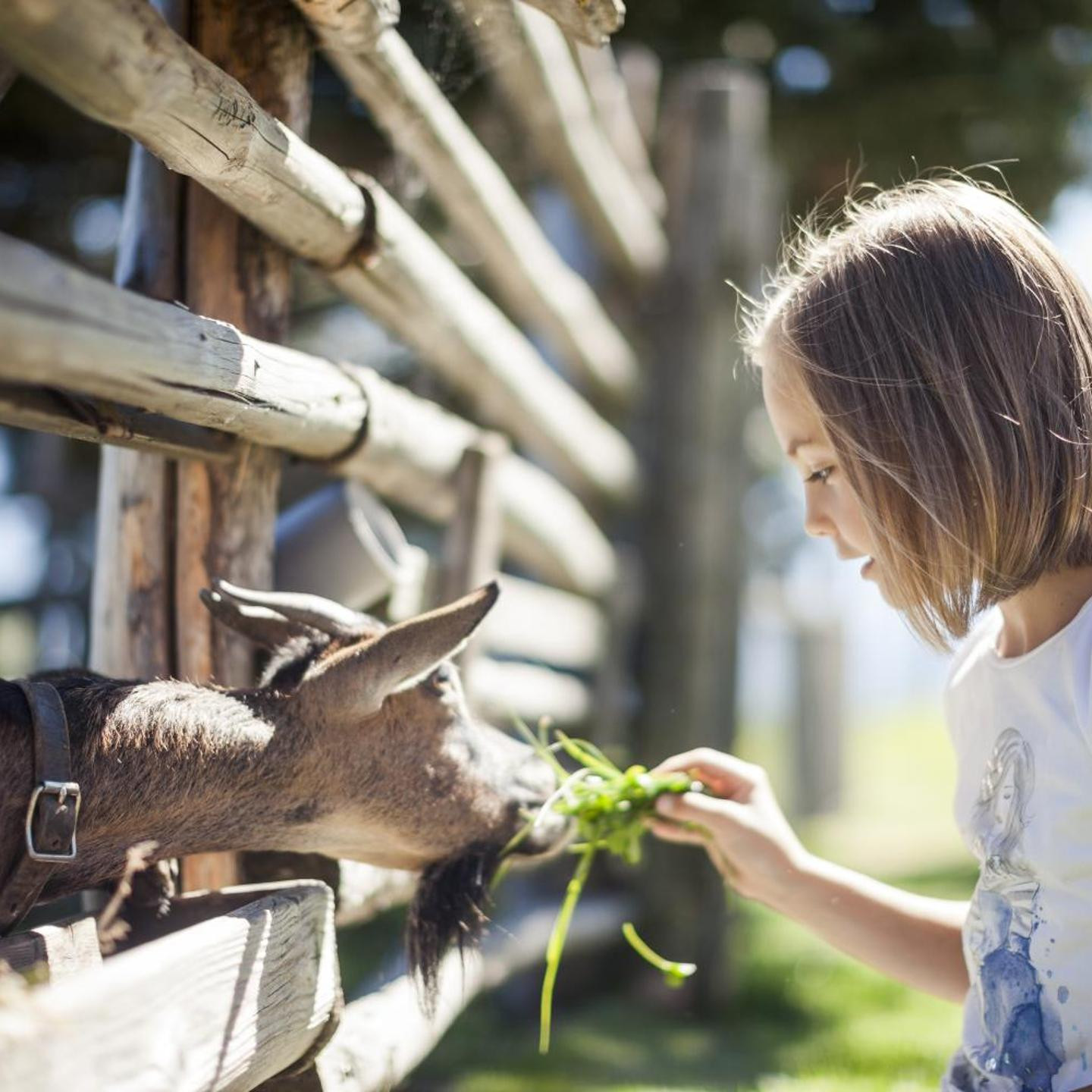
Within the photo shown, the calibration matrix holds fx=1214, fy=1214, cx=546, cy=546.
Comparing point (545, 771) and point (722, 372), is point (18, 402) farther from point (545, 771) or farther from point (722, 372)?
point (722, 372)

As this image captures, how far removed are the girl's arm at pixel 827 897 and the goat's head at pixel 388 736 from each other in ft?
0.85

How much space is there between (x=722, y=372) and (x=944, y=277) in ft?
11.1

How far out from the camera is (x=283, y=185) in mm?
1803

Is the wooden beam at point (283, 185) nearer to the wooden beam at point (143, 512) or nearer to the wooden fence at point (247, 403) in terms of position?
the wooden fence at point (247, 403)

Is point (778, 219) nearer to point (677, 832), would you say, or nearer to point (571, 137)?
point (571, 137)

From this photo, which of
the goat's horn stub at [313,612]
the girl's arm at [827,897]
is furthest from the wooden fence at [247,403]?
the girl's arm at [827,897]

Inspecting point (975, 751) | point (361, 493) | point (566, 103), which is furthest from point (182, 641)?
point (566, 103)

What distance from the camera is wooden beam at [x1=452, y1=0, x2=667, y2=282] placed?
3.81 meters

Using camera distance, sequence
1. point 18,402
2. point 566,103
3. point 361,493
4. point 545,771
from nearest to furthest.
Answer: point 18,402, point 545,771, point 361,493, point 566,103

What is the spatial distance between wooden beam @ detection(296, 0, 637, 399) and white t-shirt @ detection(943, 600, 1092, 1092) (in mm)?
1196

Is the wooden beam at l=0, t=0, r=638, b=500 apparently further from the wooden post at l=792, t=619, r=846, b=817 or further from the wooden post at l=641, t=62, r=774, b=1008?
the wooden post at l=792, t=619, r=846, b=817

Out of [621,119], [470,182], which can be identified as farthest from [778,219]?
[470,182]

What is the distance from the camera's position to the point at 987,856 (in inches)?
71.4

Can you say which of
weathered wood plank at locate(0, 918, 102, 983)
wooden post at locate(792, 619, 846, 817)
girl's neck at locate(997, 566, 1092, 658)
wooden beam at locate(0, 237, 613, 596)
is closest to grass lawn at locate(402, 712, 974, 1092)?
girl's neck at locate(997, 566, 1092, 658)
